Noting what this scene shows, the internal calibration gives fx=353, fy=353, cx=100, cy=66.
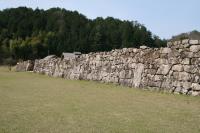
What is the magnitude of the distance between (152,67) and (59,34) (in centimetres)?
6840

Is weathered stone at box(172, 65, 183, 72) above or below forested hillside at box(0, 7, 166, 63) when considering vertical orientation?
below

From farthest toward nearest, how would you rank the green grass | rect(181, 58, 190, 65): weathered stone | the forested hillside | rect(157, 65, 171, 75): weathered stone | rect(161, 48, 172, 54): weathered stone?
the forested hillside, rect(161, 48, 172, 54): weathered stone, rect(157, 65, 171, 75): weathered stone, rect(181, 58, 190, 65): weathered stone, the green grass

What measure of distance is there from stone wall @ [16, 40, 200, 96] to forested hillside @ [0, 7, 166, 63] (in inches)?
1705

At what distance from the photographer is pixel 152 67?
13.8 meters

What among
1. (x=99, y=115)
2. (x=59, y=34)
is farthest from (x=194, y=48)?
(x=59, y=34)

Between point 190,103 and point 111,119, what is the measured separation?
3.41 meters

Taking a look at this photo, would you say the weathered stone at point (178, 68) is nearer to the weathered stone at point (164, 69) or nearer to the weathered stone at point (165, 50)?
the weathered stone at point (164, 69)

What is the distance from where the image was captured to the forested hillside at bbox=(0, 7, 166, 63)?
6931 cm

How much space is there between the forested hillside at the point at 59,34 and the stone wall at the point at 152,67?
4329 cm

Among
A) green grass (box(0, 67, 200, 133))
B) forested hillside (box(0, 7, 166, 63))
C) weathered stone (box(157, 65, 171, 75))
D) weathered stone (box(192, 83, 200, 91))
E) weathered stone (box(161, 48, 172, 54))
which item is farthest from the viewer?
forested hillside (box(0, 7, 166, 63))

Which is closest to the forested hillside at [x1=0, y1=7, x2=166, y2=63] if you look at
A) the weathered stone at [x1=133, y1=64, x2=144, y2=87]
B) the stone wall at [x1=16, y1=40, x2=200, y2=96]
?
the stone wall at [x1=16, y1=40, x2=200, y2=96]

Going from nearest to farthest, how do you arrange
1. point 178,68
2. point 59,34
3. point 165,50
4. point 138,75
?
1. point 178,68
2. point 165,50
3. point 138,75
4. point 59,34

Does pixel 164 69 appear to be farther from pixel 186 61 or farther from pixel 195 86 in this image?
pixel 195 86

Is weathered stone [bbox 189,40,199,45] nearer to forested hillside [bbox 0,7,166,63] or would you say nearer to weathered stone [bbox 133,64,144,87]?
weathered stone [bbox 133,64,144,87]
